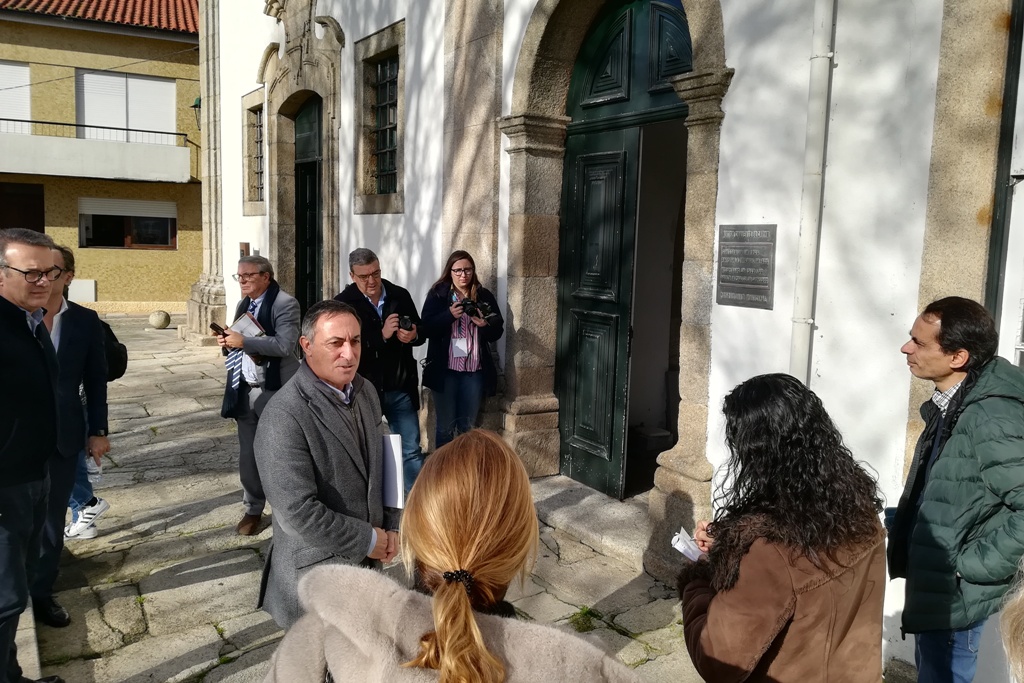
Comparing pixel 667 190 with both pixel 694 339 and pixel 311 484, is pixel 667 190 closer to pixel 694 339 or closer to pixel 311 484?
pixel 694 339

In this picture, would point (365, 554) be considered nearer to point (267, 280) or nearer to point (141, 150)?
point (267, 280)

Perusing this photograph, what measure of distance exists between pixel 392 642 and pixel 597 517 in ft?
13.5

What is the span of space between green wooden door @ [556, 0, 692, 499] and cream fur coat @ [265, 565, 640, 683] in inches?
162

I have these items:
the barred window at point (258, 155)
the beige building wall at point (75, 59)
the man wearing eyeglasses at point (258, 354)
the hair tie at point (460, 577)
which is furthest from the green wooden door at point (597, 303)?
the beige building wall at point (75, 59)

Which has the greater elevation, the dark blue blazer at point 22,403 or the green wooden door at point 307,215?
the green wooden door at point 307,215

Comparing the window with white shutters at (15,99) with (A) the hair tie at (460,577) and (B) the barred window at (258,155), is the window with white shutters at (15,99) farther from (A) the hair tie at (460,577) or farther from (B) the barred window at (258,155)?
(A) the hair tie at (460,577)

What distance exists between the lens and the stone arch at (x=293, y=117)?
926 cm

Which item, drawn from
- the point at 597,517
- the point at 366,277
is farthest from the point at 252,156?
the point at 597,517

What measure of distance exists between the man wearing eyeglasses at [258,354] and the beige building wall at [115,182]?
60.1 feet

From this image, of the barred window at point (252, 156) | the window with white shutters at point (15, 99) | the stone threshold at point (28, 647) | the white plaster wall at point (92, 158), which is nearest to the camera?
the stone threshold at point (28, 647)

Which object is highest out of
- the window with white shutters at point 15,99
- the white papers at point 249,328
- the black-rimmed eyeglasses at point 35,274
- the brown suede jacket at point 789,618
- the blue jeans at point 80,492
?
the window with white shutters at point 15,99

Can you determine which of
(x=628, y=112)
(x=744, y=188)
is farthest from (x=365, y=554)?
(x=628, y=112)

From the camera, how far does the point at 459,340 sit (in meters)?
5.70

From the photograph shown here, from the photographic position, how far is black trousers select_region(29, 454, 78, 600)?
4.02 metres
